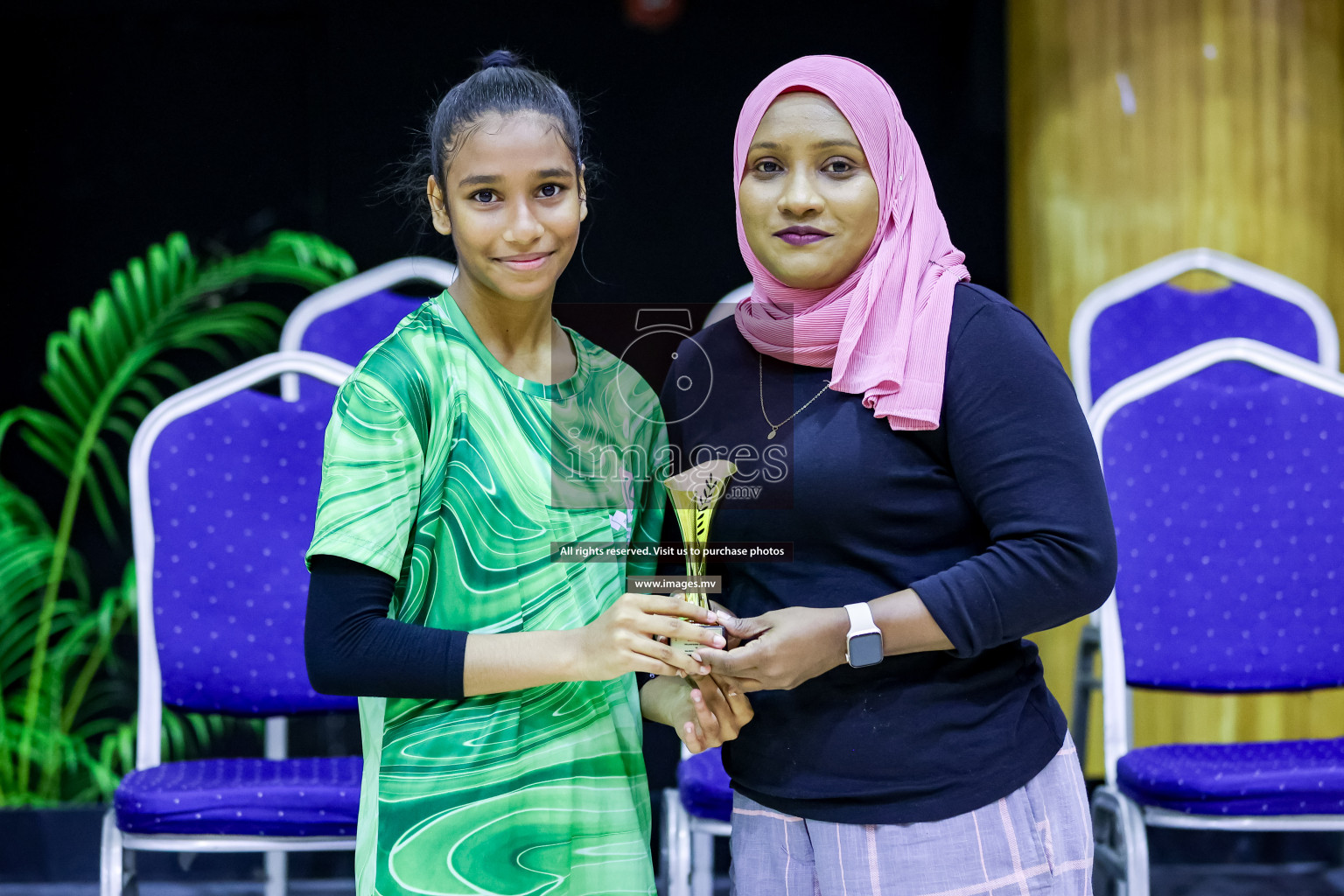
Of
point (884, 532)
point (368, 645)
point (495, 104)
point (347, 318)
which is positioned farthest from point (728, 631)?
point (347, 318)

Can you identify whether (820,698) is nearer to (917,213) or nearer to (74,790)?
(917,213)

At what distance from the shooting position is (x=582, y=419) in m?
1.11

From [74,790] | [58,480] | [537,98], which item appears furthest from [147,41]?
[537,98]

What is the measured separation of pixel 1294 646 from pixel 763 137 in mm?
1471

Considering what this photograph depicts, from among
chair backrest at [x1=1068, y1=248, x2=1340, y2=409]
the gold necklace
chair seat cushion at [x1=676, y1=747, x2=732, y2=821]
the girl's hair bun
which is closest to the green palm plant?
chair seat cushion at [x1=676, y1=747, x2=732, y2=821]

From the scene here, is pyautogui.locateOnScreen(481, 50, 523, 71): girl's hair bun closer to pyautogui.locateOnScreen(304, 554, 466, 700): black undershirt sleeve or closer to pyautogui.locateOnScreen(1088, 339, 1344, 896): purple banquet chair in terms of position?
pyautogui.locateOnScreen(304, 554, 466, 700): black undershirt sleeve

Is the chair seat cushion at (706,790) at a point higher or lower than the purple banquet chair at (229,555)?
lower

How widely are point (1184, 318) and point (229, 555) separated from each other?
2.06 meters

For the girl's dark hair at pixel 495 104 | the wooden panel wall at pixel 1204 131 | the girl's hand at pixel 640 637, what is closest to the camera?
the girl's hand at pixel 640 637

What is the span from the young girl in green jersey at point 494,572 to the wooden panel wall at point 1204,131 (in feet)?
6.91

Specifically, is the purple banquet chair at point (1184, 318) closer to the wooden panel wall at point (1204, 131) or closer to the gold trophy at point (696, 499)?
the wooden panel wall at point (1204, 131)

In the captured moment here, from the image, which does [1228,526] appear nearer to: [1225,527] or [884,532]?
[1225,527]

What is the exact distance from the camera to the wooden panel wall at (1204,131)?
295cm

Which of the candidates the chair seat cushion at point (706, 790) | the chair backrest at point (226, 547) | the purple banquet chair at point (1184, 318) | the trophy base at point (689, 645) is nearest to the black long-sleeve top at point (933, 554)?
the trophy base at point (689, 645)
